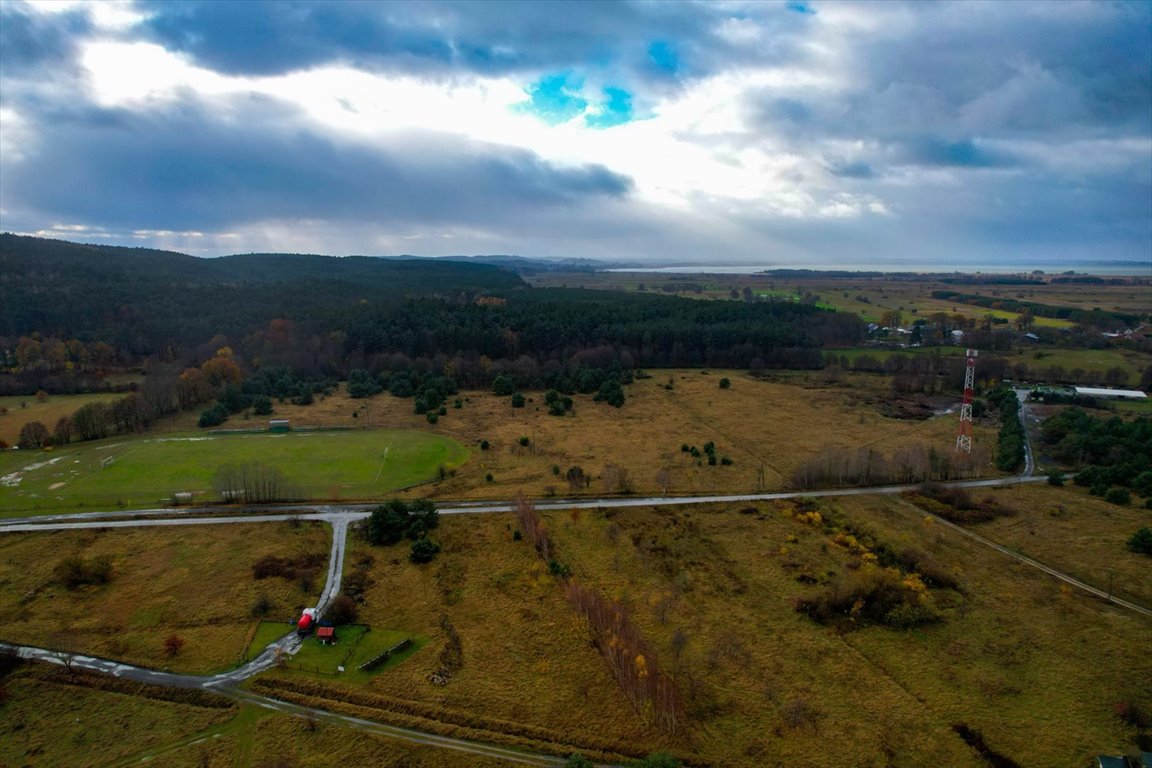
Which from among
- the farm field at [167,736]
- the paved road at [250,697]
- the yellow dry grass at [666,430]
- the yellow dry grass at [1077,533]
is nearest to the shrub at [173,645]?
the paved road at [250,697]

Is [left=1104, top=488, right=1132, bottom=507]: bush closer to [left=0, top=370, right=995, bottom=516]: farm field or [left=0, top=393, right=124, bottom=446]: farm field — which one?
[left=0, top=370, right=995, bottom=516]: farm field

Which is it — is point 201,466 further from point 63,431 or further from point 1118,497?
point 1118,497

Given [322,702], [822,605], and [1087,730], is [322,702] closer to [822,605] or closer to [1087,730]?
[822,605]

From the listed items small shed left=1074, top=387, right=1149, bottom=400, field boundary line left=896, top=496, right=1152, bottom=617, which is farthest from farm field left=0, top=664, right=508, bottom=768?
small shed left=1074, top=387, right=1149, bottom=400

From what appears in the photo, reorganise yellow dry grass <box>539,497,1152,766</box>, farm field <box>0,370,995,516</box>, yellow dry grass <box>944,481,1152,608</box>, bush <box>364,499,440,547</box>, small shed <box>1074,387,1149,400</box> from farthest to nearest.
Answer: small shed <box>1074,387,1149,400</box>
farm field <box>0,370,995,516</box>
bush <box>364,499,440,547</box>
yellow dry grass <box>944,481,1152,608</box>
yellow dry grass <box>539,497,1152,766</box>

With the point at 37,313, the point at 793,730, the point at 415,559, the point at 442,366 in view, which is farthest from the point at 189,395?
the point at 793,730

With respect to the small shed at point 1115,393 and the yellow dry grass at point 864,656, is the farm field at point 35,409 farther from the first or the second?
the small shed at point 1115,393
